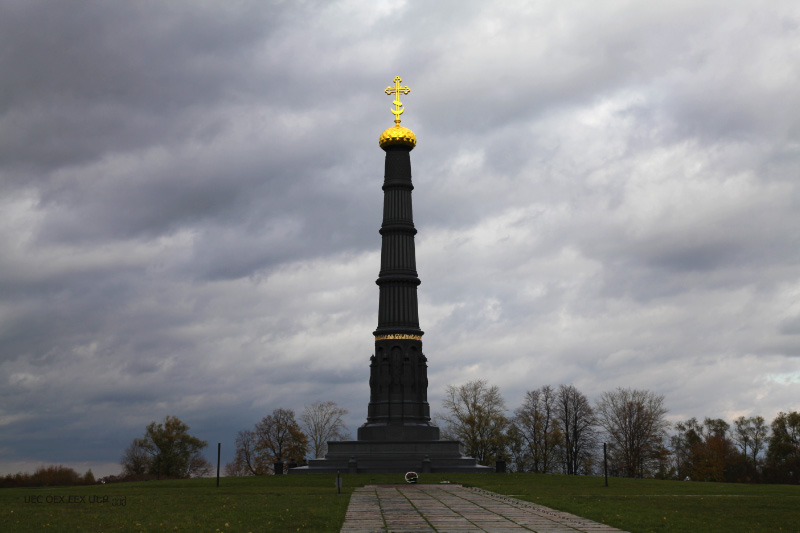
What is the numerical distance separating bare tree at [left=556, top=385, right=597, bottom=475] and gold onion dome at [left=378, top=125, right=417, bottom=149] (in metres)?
29.5

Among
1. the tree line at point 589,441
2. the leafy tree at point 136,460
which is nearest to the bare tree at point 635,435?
the tree line at point 589,441

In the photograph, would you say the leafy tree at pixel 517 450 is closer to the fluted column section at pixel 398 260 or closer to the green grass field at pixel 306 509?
the fluted column section at pixel 398 260

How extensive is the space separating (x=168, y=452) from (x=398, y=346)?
87.1 ft

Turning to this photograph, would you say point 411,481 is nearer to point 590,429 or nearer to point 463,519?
point 463,519

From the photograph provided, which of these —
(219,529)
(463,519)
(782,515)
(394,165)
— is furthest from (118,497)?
(394,165)

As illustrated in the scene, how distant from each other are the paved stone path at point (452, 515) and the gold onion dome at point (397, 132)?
99.1 ft

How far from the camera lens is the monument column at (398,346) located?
47.1 m

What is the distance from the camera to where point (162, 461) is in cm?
6234

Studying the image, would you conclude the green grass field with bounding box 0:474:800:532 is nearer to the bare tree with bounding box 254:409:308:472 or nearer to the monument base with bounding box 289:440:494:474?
the monument base with bounding box 289:440:494:474

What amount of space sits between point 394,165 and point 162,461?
105 feet

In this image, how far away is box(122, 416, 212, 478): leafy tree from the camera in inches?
2441

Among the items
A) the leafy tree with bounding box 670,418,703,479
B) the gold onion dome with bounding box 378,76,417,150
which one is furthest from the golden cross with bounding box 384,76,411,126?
the leafy tree with bounding box 670,418,703,479

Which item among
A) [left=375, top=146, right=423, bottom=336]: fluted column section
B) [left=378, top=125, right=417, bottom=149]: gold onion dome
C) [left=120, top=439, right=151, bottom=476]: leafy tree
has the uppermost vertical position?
[left=378, top=125, right=417, bottom=149]: gold onion dome

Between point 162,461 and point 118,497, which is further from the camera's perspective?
point 162,461
